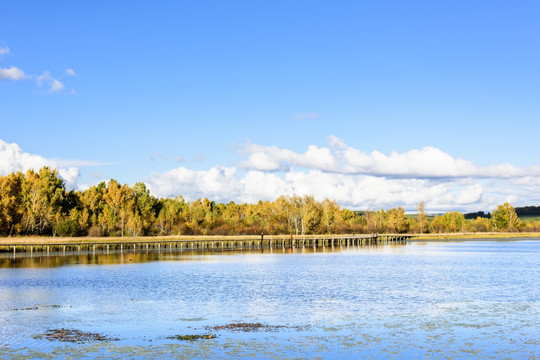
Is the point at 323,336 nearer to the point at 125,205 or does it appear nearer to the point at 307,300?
the point at 307,300

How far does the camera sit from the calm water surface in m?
20.0

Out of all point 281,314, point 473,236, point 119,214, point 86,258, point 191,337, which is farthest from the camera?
point 473,236

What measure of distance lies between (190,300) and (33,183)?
100572 millimetres

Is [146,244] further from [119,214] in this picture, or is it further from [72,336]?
[72,336]

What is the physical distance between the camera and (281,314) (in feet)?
90.8

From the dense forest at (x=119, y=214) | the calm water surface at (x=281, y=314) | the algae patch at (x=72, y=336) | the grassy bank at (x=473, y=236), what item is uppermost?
the dense forest at (x=119, y=214)

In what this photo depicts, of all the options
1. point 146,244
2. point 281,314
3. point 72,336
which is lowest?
point 281,314

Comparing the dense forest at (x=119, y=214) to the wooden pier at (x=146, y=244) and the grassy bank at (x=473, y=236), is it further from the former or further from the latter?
the grassy bank at (x=473, y=236)

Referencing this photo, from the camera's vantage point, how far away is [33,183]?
123 meters

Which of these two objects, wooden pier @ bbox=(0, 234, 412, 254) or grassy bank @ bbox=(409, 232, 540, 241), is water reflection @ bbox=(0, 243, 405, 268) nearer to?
wooden pier @ bbox=(0, 234, 412, 254)

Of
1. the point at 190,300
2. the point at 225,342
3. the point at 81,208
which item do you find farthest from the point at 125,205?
the point at 225,342

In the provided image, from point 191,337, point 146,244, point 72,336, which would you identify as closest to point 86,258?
point 146,244

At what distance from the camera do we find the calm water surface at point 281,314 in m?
20.0

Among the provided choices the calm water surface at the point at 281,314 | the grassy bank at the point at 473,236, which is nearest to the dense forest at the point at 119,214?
the grassy bank at the point at 473,236
